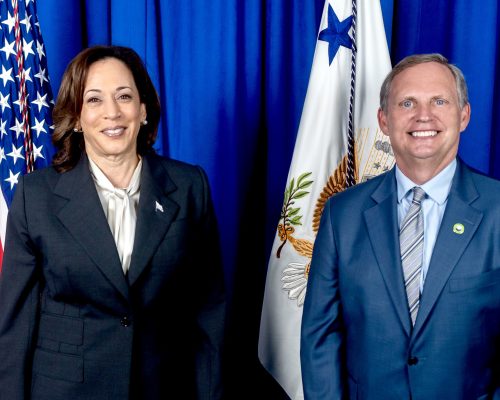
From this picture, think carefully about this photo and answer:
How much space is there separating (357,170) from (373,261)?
0.83 metres

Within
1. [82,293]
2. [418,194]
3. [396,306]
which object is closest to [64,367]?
[82,293]

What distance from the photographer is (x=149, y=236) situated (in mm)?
1719

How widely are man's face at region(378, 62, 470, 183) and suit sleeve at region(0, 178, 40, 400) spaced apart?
1.02m

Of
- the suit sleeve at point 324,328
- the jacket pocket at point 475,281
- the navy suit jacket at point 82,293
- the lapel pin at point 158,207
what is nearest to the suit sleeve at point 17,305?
the navy suit jacket at point 82,293

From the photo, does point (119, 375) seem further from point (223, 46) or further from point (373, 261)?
point (223, 46)

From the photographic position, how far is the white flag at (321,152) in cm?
238

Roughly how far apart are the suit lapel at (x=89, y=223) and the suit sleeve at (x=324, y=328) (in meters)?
0.51

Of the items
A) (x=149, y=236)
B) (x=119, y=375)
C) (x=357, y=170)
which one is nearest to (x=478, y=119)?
(x=357, y=170)

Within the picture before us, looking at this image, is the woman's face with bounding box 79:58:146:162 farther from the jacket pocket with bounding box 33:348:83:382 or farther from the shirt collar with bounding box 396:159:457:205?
the shirt collar with bounding box 396:159:457:205

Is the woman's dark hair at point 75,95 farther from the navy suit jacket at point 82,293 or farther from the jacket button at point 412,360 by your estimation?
the jacket button at point 412,360

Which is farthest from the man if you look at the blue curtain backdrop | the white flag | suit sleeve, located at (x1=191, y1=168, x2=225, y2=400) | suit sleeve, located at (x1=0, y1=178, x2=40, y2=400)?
the blue curtain backdrop

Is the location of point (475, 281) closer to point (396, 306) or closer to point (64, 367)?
point (396, 306)

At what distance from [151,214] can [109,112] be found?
0.31 m

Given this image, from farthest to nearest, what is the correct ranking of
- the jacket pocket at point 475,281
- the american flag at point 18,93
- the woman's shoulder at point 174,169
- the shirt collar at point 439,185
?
the american flag at point 18,93, the woman's shoulder at point 174,169, the shirt collar at point 439,185, the jacket pocket at point 475,281
